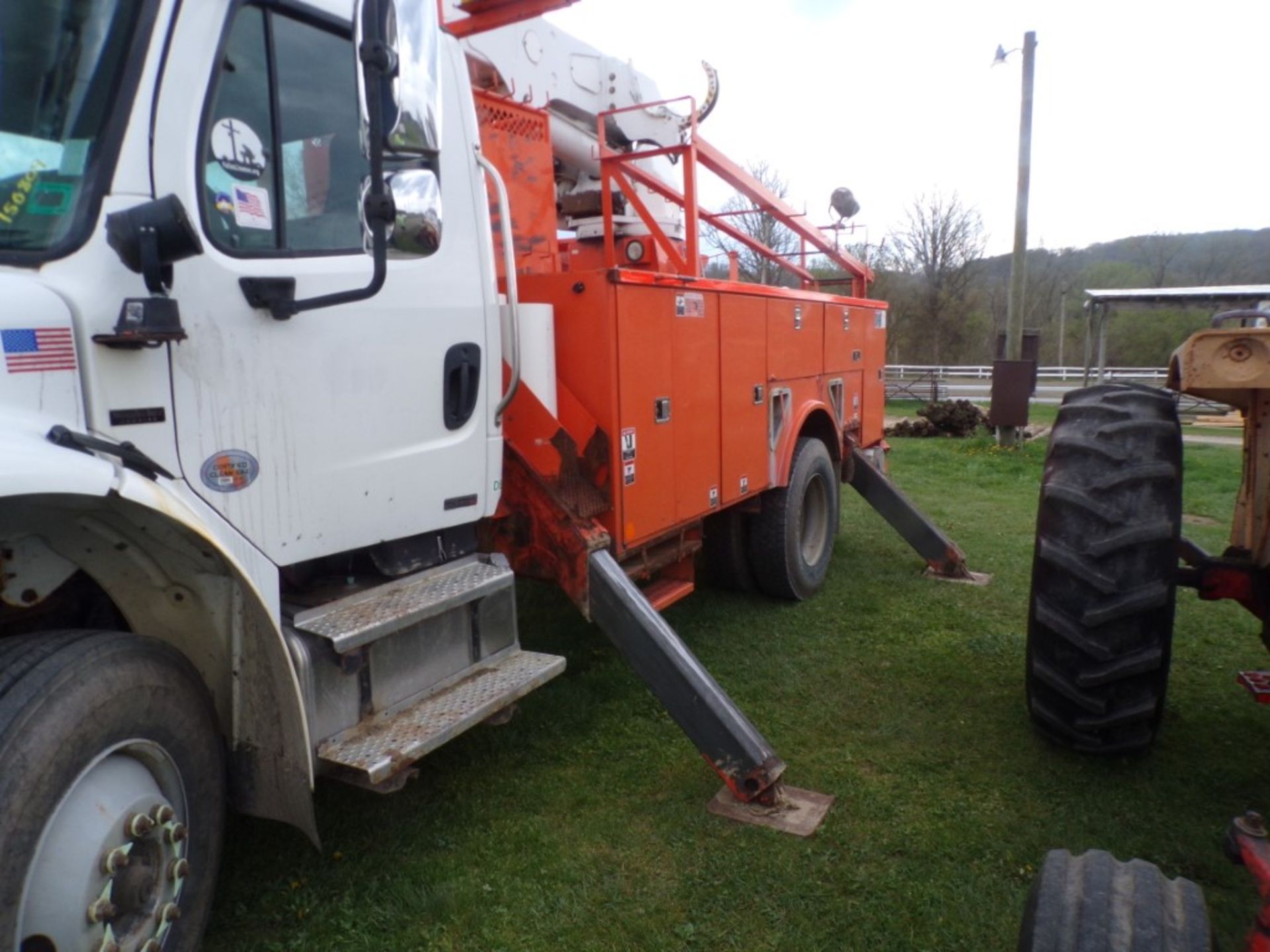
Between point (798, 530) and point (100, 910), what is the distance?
13.4 feet

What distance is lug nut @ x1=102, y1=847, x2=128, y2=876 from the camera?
1.87m

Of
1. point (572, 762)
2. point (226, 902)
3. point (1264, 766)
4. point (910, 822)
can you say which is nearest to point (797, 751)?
point (910, 822)

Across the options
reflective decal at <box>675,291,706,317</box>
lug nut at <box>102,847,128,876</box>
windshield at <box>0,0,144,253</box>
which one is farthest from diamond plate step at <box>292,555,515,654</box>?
reflective decal at <box>675,291,706,317</box>

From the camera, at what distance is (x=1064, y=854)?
1.85 m

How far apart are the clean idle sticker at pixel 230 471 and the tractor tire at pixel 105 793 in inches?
15.4

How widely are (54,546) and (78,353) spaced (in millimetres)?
469

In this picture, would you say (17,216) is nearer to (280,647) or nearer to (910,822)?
(280,647)

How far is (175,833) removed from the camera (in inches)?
80.0

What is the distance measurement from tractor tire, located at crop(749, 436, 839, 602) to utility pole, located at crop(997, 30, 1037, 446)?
24.5 feet

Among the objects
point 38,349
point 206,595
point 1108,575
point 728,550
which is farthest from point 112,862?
point 728,550

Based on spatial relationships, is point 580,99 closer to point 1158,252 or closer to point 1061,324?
point 1061,324

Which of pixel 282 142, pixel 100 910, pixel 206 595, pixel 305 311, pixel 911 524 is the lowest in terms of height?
pixel 911 524

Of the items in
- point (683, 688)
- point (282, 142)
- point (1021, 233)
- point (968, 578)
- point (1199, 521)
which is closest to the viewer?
point (282, 142)

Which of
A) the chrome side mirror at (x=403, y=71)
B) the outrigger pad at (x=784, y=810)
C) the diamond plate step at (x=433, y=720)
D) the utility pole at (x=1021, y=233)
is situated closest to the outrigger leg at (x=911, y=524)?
the outrigger pad at (x=784, y=810)
